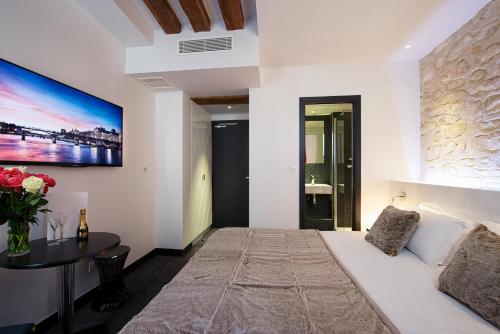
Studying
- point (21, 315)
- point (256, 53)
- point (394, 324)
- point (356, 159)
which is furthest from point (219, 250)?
point (356, 159)

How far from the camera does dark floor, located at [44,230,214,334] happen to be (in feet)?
5.92

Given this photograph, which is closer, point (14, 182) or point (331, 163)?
point (14, 182)

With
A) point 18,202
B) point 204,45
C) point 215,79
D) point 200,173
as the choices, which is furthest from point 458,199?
point 200,173

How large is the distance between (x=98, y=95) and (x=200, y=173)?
1992mm

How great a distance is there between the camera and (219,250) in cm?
166

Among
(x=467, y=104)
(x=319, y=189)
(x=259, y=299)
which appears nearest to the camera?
(x=259, y=299)

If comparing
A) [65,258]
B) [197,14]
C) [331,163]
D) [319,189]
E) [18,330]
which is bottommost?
[18,330]

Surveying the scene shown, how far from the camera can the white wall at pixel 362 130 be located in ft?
9.34

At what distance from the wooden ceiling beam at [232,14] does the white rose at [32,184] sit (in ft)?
6.47

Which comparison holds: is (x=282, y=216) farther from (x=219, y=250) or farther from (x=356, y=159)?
(x=219, y=250)

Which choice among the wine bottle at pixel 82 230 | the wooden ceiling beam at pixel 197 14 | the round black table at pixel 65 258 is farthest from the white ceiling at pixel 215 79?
the round black table at pixel 65 258

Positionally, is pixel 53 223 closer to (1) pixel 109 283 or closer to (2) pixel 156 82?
(1) pixel 109 283

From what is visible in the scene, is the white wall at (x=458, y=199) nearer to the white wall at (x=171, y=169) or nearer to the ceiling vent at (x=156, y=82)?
the white wall at (x=171, y=169)

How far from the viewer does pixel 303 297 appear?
3.42 feet
